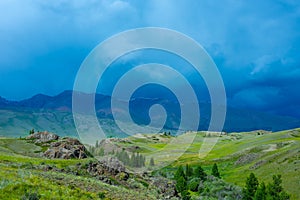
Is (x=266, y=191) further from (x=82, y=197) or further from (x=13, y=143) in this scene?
(x=13, y=143)

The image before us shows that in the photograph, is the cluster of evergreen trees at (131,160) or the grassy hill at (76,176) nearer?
the grassy hill at (76,176)

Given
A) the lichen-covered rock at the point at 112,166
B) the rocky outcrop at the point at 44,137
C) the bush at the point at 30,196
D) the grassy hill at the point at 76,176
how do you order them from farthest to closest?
the rocky outcrop at the point at 44,137 → the lichen-covered rock at the point at 112,166 → the grassy hill at the point at 76,176 → the bush at the point at 30,196

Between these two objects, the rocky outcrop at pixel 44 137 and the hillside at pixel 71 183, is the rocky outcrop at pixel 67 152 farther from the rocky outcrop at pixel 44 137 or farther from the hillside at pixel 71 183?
the rocky outcrop at pixel 44 137

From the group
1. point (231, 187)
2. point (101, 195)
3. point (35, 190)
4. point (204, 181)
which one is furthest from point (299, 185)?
point (35, 190)

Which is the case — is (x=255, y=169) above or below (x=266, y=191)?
above

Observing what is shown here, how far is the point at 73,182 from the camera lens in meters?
39.1

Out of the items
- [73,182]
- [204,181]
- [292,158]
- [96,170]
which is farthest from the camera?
[292,158]

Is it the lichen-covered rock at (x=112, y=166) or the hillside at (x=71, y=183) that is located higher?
the lichen-covered rock at (x=112, y=166)

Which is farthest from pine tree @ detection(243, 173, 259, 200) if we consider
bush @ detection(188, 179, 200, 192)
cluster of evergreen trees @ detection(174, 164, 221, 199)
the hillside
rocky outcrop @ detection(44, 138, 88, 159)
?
rocky outcrop @ detection(44, 138, 88, 159)

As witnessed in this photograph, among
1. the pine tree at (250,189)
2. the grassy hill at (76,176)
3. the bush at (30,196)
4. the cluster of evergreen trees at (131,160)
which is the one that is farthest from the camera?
the cluster of evergreen trees at (131,160)

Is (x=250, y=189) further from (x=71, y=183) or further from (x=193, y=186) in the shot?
(x=71, y=183)

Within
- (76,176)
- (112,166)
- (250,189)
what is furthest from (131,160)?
(76,176)

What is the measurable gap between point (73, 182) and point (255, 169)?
91437 millimetres

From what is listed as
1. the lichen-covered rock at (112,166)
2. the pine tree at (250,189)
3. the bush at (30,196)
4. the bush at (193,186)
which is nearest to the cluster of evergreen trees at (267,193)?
the pine tree at (250,189)
